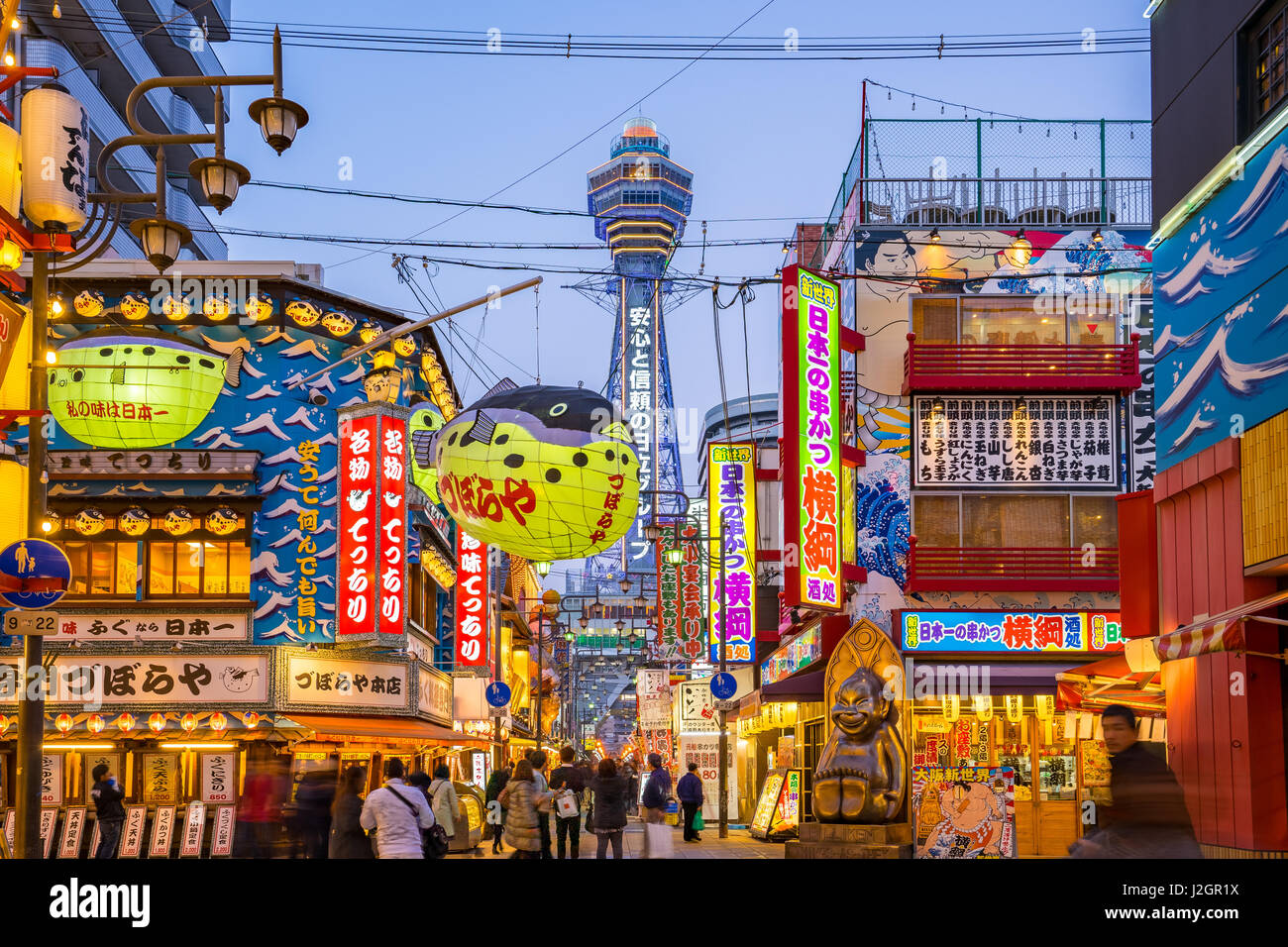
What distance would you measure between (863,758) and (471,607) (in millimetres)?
17040

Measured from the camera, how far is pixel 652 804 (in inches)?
978

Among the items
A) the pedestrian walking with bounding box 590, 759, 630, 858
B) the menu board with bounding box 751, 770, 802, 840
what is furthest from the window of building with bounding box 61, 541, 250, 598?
the menu board with bounding box 751, 770, 802, 840

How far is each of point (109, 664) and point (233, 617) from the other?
7.78 feet

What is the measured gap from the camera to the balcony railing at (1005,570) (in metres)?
26.2

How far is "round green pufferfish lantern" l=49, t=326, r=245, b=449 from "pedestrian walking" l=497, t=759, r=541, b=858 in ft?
22.1

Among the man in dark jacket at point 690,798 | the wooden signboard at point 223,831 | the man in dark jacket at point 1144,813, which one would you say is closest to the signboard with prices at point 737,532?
the man in dark jacket at point 690,798

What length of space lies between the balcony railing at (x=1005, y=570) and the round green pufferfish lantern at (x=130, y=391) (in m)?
13.9

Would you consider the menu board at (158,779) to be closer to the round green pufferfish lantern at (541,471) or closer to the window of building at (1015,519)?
the round green pufferfish lantern at (541,471)

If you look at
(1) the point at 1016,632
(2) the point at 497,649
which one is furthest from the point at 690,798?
(2) the point at 497,649

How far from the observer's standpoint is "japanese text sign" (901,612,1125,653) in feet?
85.6

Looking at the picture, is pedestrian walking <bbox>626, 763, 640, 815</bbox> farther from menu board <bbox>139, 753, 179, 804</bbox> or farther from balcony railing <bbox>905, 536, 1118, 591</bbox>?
menu board <bbox>139, 753, 179, 804</bbox>

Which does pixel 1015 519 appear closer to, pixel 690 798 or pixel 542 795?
pixel 690 798

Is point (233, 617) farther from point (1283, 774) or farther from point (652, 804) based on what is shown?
point (1283, 774)
